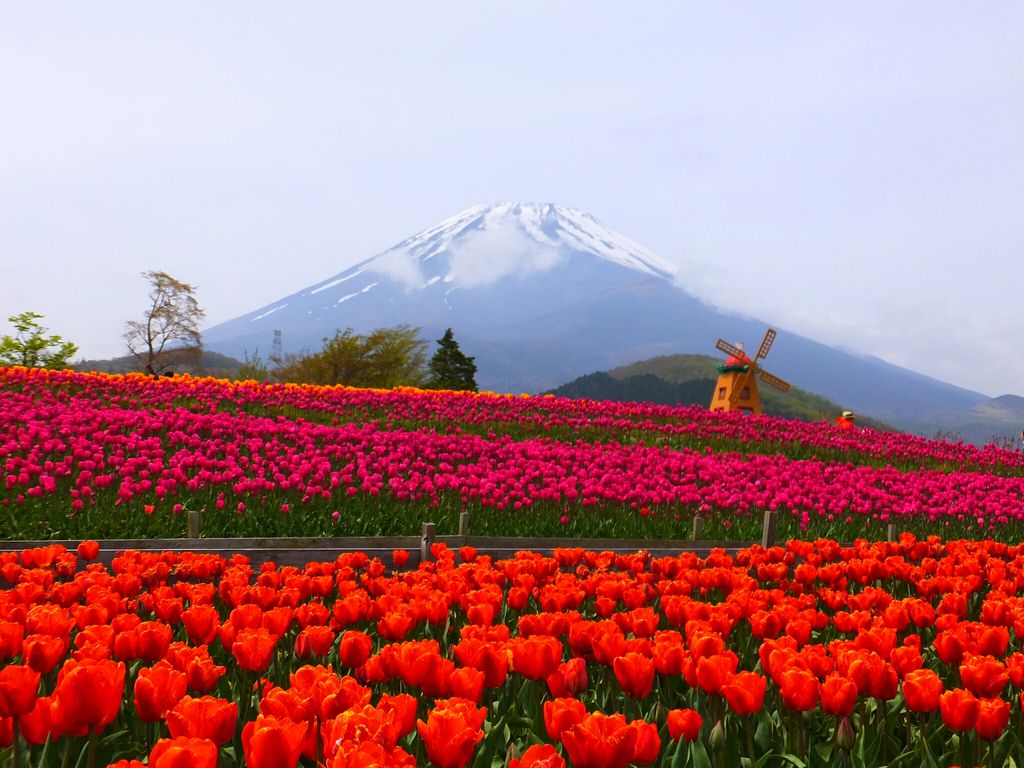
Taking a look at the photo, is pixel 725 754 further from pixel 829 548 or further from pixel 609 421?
pixel 609 421

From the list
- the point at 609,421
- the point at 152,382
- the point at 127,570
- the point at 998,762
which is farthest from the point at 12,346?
the point at 998,762

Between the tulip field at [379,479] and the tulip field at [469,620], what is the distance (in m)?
0.06

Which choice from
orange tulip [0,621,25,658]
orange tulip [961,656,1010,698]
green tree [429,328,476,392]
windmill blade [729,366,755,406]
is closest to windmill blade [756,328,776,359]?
windmill blade [729,366,755,406]

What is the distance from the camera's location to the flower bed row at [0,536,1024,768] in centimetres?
224

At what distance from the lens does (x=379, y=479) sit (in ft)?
35.2

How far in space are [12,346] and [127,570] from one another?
98.1 ft

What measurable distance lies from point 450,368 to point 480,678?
42.3 metres

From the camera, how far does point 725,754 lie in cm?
275

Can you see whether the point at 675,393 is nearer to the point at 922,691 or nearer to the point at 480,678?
the point at 922,691

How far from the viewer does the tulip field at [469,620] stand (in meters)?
2.44

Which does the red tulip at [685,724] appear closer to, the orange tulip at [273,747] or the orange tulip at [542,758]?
the orange tulip at [542,758]

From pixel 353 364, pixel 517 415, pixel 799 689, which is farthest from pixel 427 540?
pixel 353 364

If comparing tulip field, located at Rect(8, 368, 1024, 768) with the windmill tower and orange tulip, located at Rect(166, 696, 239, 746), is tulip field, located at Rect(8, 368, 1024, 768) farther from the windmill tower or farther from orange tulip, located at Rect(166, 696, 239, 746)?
the windmill tower

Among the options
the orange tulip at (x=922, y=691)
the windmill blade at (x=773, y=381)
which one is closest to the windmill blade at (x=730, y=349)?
the windmill blade at (x=773, y=381)
